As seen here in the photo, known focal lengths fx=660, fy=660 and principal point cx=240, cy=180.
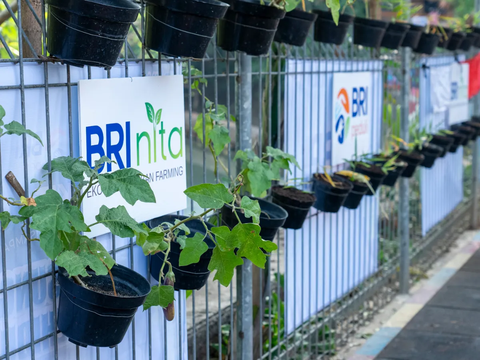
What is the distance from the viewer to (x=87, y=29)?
193 cm

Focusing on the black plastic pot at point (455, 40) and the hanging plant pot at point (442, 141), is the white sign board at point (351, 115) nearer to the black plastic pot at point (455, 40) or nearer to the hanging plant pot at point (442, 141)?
the hanging plant pot at point (442, 141)

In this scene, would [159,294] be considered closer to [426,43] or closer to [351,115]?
[351,115]

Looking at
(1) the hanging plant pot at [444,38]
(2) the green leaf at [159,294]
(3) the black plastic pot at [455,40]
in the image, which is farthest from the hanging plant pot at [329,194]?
Result: (3) the black plastic pot at [455,40]

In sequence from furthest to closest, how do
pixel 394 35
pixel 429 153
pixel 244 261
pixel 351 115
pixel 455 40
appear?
pixel 455 40 → pixel 429 153 → pixel 394 35 → pixel 351 115 → pixel 244 261

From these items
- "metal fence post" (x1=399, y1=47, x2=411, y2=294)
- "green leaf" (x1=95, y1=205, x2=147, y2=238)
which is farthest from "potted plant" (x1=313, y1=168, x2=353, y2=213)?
"green leaf" (x1=95, y1=205, x2=147, y2=238)

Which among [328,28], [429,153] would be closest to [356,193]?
[328,28]

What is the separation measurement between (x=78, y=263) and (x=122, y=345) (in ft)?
2.41

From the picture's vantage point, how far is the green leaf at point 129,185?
193 cm

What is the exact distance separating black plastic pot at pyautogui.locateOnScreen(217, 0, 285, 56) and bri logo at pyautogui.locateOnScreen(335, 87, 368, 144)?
137 centimetres

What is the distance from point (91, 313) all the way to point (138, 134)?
0.73 meters

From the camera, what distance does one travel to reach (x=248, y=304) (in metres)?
3.14

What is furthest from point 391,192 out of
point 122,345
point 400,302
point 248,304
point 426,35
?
point 122,345

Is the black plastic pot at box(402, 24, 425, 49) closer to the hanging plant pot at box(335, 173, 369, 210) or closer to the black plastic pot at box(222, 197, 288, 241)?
the hanging plant pot at box(335, 173, 369, 210)

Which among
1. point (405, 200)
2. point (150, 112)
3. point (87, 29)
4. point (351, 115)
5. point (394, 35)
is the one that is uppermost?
point (394, 35)
